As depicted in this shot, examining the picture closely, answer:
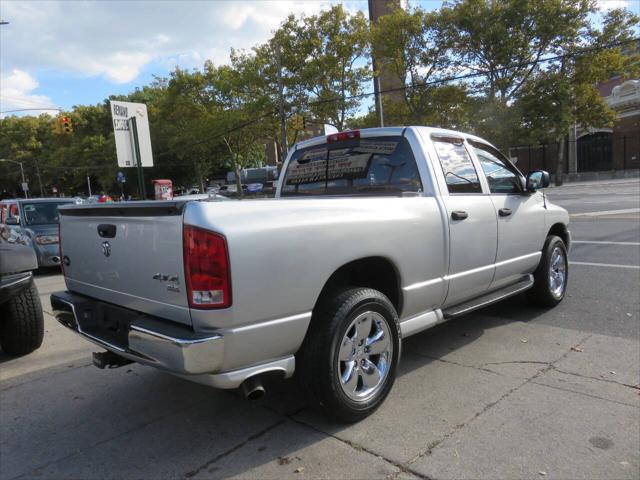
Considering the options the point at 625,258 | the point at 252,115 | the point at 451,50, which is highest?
the point at 451,50

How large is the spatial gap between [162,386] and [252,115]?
29966 millimetres

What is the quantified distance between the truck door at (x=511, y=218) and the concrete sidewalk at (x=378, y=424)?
726 mm

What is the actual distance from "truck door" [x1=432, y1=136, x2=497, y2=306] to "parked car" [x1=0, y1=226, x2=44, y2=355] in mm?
3668

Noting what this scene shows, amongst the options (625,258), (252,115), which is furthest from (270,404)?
(252,115)

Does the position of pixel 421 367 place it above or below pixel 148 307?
below

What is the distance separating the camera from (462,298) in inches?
156

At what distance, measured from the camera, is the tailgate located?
2514 mm

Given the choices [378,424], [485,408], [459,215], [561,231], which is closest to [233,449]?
[378,424]

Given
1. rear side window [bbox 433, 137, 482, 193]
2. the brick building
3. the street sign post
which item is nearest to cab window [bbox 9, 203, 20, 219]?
the street sign post

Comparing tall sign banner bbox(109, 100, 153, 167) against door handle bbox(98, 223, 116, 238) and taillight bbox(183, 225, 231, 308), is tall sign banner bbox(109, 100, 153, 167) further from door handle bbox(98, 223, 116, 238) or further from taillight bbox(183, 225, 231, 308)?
taillight bbox(183, 225, 231, 308)

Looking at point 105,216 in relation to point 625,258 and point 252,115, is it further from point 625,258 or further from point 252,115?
point 252,115

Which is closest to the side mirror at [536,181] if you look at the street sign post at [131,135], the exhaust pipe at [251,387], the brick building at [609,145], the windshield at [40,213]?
the exhaust pipe at [251,387]

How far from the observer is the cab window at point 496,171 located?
14.7 ft

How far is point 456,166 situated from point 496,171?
0.76 m
